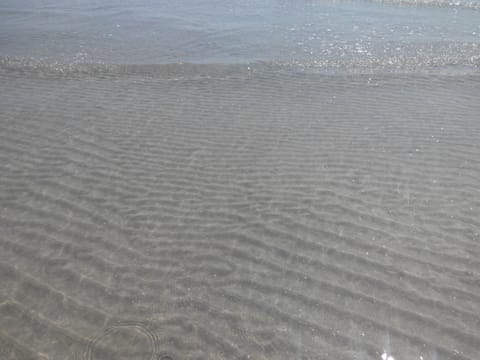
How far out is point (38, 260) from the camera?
4676mm

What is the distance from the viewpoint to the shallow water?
3857 millimetres

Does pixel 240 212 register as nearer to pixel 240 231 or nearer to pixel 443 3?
pixel 240 231

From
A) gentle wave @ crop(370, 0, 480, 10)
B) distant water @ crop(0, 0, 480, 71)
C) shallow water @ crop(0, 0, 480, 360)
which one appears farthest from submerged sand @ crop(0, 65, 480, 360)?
gentle wave @ crop(370, 0, 480, 10)

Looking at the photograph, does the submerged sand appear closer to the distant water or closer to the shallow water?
the shallow water

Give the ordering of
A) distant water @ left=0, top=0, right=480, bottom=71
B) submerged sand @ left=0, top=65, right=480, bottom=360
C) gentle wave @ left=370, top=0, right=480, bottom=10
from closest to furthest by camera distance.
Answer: submerged sand @ left=0, top=65, right=480, bottom=360, distant water @ left=0, top=0, right=480, bottom=71, gentle wave @ left=370, top=0, right=480, bottom=10

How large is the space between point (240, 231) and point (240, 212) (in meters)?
0.40

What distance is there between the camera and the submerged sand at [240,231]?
382 centimetres

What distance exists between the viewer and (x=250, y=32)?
15.0 meters

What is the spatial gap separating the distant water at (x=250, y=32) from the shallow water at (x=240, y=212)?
1.33 m

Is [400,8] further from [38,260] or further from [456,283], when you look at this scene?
[38,260]

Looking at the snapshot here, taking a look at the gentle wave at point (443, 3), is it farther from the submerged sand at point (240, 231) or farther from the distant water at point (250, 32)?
the submerged sand at point (240, 231)

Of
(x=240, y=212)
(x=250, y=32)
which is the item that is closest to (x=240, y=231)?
(x=240, y=212)

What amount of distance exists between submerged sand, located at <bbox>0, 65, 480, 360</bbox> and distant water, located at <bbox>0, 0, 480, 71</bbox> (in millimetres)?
4431

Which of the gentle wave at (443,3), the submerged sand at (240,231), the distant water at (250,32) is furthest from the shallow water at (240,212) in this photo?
the gentle wave at (443,3)
